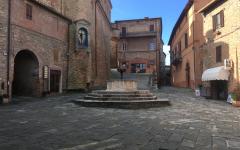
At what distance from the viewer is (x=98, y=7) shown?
29.6 m

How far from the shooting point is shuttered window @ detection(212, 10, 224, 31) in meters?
18.2

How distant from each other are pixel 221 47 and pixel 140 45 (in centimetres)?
2729

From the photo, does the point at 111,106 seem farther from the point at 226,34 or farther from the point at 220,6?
the point at 220,6

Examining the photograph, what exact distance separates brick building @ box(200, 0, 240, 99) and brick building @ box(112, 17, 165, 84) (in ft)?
76.0

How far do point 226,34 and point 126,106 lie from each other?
8.97 m

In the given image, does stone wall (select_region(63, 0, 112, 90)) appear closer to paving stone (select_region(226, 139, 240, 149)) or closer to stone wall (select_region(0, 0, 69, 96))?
stone wall (select_region(0, 0, 69, 96))

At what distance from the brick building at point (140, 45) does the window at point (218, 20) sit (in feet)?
80.5

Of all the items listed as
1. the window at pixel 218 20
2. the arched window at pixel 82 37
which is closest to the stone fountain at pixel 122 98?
the window at pixel 218 20

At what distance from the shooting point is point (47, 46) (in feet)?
64.1

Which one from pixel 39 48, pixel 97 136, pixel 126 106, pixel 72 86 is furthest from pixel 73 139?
pixel 72 86

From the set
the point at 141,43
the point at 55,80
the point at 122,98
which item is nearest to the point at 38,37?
the point at 55,80

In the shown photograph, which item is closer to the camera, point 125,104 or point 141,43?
point 125,104

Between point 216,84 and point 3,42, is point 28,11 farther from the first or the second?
point 216,84

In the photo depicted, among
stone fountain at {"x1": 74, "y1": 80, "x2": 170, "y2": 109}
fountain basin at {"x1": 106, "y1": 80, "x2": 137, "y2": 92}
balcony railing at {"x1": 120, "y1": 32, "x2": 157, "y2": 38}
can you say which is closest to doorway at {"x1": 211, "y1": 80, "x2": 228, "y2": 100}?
stone fountain at {"x1": 74, "y1": 80, "x2": 170, "y2": 109}
